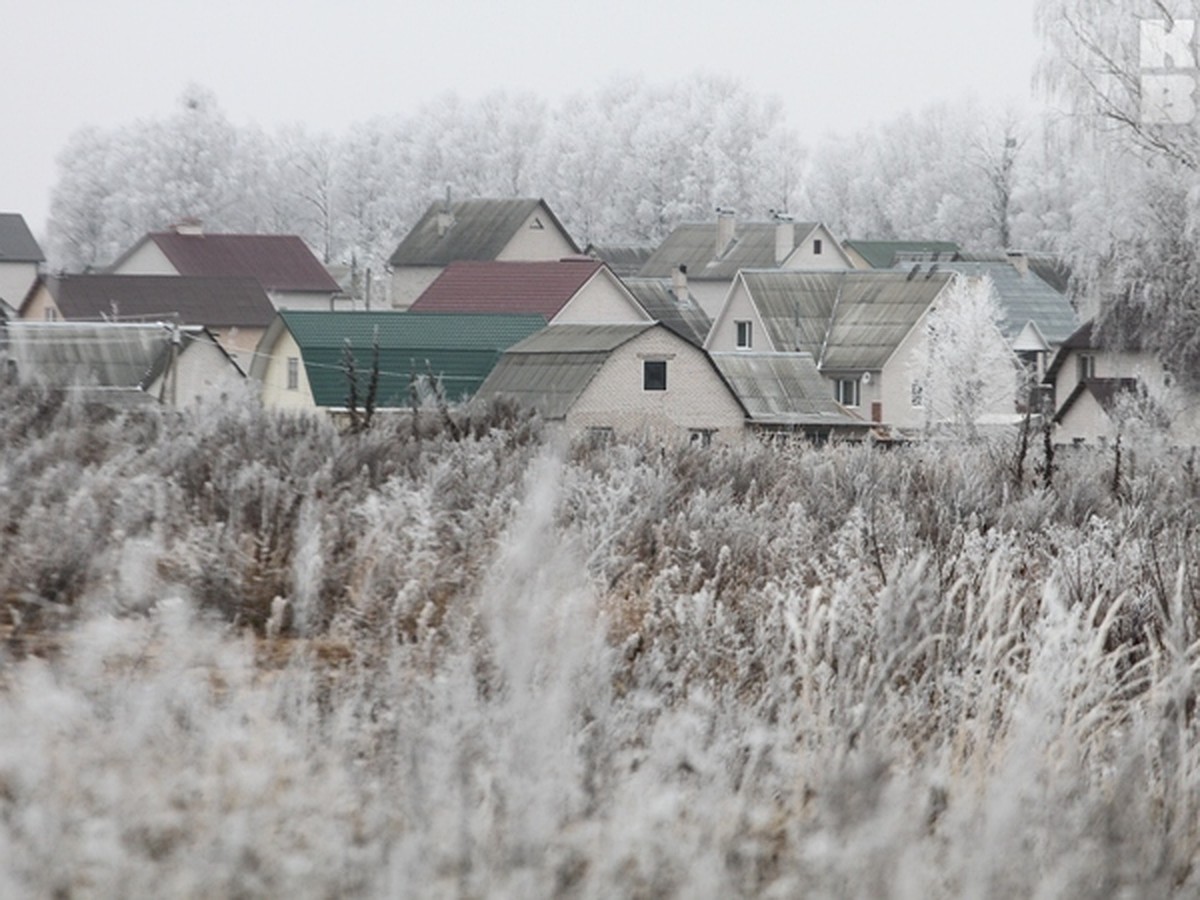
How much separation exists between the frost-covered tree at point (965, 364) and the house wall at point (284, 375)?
18278mm

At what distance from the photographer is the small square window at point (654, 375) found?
134 feet

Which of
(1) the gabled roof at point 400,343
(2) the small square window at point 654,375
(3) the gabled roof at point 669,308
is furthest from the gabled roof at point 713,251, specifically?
(2) the small square window at point 654,375

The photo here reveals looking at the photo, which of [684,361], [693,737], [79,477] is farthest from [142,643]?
[684,361]

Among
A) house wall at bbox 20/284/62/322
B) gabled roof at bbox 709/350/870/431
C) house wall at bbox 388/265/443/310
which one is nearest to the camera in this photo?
gabled roof at bbox 709/350/870/431

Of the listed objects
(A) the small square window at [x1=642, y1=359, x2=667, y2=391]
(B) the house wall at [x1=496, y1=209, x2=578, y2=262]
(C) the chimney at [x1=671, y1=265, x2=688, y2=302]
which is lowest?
(A) the small square window at [x1=642, y1=359, x2=667, y2=391]

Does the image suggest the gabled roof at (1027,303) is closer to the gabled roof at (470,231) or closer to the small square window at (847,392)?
the small square window at (847,392)

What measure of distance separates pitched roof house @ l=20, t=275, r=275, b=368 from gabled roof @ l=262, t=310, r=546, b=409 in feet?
62.0

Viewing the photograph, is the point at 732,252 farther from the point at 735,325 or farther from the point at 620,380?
the point at 620,380

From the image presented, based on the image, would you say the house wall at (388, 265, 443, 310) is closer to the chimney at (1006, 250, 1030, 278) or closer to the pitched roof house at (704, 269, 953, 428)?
the pitched roof house at (704, 269, 953, 428)

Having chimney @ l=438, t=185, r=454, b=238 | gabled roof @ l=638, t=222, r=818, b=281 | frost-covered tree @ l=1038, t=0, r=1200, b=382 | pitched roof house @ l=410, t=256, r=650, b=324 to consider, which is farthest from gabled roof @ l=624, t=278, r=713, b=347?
frost-covered tree @ l=1038, t=0, r=1200, b=382

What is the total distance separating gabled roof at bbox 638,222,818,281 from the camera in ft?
277

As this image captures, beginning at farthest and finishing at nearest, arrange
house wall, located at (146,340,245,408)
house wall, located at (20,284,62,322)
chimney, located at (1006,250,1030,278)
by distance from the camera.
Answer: chimney, located at (1006,250,1030,278)
house wall, located at (20,284,62,322)
house wall, located at (146,340,245,408)

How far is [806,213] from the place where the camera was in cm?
13562

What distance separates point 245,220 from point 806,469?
114 m
